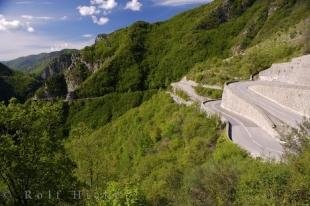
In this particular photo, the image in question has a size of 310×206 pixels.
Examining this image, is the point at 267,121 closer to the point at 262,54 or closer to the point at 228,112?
the point at 228,112

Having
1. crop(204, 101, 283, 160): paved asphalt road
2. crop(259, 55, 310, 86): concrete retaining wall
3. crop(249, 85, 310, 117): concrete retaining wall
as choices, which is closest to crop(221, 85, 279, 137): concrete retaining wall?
crop(204, 101, 283, 160): paved asphalt road

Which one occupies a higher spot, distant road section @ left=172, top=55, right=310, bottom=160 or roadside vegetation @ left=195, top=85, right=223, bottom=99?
distant road section @ left=172, top=55, right=310, bottom=160

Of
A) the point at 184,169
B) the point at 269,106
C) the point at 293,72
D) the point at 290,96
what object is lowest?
the point at 184,169

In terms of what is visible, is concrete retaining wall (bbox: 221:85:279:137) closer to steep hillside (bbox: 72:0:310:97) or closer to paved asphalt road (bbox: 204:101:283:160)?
paved asphalt road (bbox: 204:101:283:160)

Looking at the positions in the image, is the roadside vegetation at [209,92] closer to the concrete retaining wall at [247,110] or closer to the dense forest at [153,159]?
the dense forest at [153,159]

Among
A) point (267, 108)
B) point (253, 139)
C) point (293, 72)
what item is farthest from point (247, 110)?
point (253, 139)

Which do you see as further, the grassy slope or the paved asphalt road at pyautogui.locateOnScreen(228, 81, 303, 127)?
the paved asphalt road at pyautogui.locateOnScreen(228, 81, 303, 127)

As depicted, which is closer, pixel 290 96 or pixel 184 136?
pixel 290 96

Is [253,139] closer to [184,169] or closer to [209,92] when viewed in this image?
[184,169]
